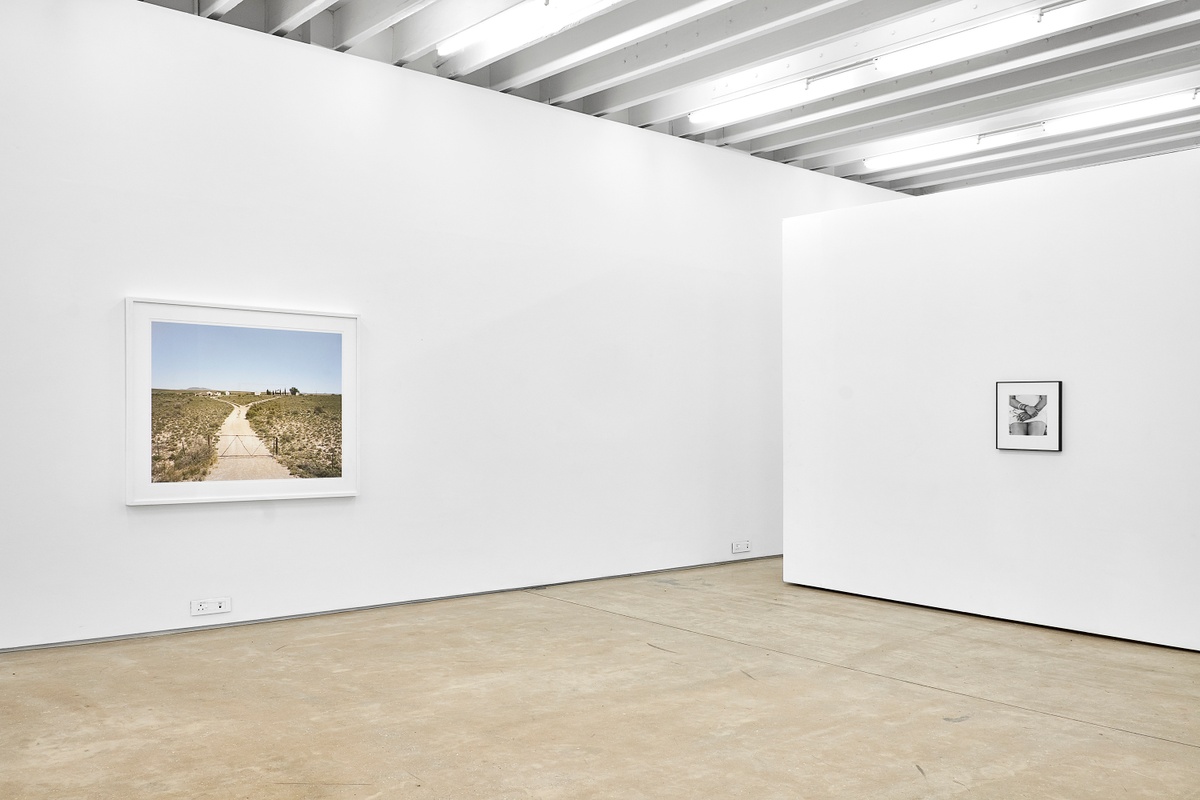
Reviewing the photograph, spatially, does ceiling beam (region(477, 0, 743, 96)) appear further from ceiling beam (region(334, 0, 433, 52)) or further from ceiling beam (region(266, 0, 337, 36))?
ceiling beam (region(266, 0, 337, 36))

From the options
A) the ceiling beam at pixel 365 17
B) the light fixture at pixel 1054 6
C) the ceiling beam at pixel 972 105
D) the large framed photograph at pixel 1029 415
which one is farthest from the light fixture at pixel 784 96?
the ceiling beam at pixel 365 17

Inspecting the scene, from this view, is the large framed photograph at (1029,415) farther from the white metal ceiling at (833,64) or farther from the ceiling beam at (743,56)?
the ceiling beam at (743,56)

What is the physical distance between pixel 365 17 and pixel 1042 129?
642cm

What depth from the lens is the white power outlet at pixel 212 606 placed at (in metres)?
6.57

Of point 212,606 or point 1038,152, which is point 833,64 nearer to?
point 1038,152

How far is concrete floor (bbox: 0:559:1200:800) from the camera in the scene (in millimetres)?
3914

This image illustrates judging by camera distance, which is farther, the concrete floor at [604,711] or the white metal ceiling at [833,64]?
the white metal ceiling at [833,64]

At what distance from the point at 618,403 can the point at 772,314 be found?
7.69 feet

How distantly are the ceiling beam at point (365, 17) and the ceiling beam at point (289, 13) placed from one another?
0.74ft

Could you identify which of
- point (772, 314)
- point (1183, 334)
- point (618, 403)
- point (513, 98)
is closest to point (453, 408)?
point (618, 403)

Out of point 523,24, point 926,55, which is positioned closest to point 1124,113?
point 926,55

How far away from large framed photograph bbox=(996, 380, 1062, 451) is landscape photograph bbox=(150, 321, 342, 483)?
4.91m

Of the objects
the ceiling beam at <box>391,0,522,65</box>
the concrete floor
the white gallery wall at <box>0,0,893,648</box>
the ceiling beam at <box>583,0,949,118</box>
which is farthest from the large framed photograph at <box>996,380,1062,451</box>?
the ceiling beam at <box>391,0,522,65</box>

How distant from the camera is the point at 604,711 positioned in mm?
4848
